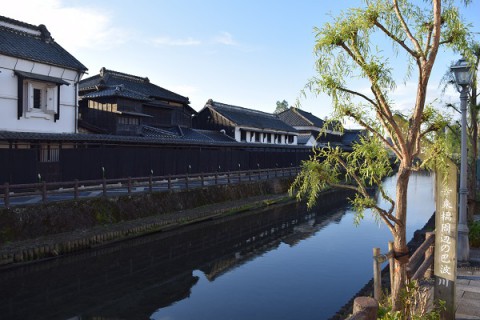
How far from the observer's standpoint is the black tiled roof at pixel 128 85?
33350 mm

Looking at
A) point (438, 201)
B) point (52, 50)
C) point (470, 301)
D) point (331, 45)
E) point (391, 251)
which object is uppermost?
point (52, 50)

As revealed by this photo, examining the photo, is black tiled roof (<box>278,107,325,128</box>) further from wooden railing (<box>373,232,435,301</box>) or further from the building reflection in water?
wooden railing (<box>373,232,435,301</box>)

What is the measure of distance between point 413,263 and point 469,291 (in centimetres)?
186

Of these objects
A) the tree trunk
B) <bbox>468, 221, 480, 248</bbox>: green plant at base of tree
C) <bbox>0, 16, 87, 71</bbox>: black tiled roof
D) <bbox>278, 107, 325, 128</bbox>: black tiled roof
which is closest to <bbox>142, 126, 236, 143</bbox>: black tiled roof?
<bbox>0, 16, 87, 71</bbox>: black tiled roof

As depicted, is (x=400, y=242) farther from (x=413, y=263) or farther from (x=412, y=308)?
(x=413, y=263)

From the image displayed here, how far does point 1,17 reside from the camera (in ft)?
77.5

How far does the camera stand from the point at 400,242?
5949 millimetres

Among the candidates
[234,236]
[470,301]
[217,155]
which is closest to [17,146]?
[234,236]

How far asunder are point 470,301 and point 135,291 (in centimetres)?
923

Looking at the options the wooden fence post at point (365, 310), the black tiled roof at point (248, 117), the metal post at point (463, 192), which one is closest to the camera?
the wooden fence post at point (365, 310)

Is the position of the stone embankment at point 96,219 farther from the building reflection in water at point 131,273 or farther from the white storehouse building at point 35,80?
A: the white storehouse building at point 35,80

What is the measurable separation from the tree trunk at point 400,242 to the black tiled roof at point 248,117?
39.5 metres

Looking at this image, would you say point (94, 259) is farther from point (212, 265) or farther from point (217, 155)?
point (217, 155)

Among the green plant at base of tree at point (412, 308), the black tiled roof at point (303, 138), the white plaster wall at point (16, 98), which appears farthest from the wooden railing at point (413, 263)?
the black tiled roof at point (303, 138)
